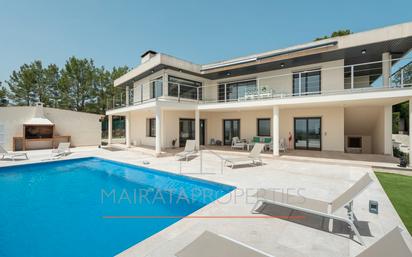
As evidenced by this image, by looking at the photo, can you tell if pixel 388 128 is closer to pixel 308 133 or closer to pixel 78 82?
pixel 308 133

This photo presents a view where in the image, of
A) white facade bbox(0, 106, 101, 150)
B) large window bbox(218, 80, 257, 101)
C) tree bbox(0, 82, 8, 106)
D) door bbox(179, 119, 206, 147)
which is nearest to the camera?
white facade bbox(0, 106, 101, 150)

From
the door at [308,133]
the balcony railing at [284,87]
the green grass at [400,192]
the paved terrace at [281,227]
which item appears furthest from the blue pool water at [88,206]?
the door at [308,133]

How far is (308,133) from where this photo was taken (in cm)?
1345

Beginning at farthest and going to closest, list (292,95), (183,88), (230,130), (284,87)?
(230,130)
(183,88)
(284,87)
(292,95)

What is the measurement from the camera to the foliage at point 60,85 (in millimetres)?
28734

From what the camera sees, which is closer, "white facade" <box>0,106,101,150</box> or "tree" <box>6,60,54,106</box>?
"white facade" <box>0,106,101,150</box>

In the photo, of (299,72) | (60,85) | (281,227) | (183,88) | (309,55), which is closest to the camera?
(281,227)

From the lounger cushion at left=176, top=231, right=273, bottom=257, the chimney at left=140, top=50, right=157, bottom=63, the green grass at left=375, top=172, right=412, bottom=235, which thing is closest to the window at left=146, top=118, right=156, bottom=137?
the chimney at left=140, top=50, right=157, bottom=63

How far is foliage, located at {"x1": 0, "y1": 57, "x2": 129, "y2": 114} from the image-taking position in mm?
28734

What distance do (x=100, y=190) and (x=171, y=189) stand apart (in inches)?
98.3

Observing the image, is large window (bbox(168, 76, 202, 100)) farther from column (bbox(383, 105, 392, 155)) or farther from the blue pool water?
column (bbox(383, 105, 392, 155))

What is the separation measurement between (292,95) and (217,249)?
42.4 feet

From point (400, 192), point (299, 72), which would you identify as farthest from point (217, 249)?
point (299, 72)

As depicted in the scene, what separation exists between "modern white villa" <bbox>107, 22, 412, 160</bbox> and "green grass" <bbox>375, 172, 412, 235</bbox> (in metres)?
3.43
